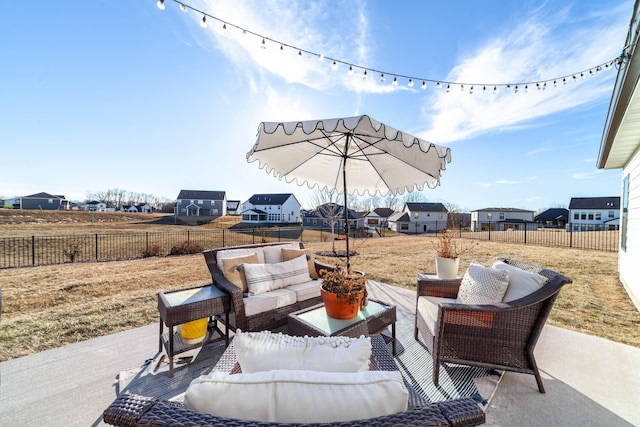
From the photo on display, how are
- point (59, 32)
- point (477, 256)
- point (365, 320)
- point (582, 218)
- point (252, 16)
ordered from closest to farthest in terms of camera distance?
point (365, 320), point (252, 16), point (59, 32), point (477, 256), point (582, 218)

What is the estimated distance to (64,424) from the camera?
68.2 inches

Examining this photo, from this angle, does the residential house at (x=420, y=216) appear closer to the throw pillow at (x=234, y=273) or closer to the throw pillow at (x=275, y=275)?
the throw pillow at (x=275, y=275)

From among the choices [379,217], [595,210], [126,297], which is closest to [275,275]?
[126,297]

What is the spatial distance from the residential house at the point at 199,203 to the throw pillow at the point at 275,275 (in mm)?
36515

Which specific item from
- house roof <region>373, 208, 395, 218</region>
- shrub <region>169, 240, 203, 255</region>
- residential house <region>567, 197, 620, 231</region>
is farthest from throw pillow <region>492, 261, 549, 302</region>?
house roof <region>373, 208, 395, 218</region>

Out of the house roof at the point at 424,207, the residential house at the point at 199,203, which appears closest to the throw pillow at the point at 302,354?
the house roof at the point at 424,207

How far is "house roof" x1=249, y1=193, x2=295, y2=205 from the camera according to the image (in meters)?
36.4

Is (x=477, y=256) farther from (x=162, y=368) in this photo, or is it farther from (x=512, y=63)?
(x=162, y=368)

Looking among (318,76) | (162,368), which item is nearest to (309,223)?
(318,76)

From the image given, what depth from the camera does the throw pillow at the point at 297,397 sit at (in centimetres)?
68

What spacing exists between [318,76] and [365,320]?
14.9 ft

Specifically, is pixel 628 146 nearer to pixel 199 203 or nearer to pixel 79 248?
pixel 79 248

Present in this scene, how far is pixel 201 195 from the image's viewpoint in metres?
36.5

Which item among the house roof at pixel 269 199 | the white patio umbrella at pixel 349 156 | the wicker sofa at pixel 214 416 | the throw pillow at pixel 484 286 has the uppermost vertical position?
the house roof at pixel 269 199
